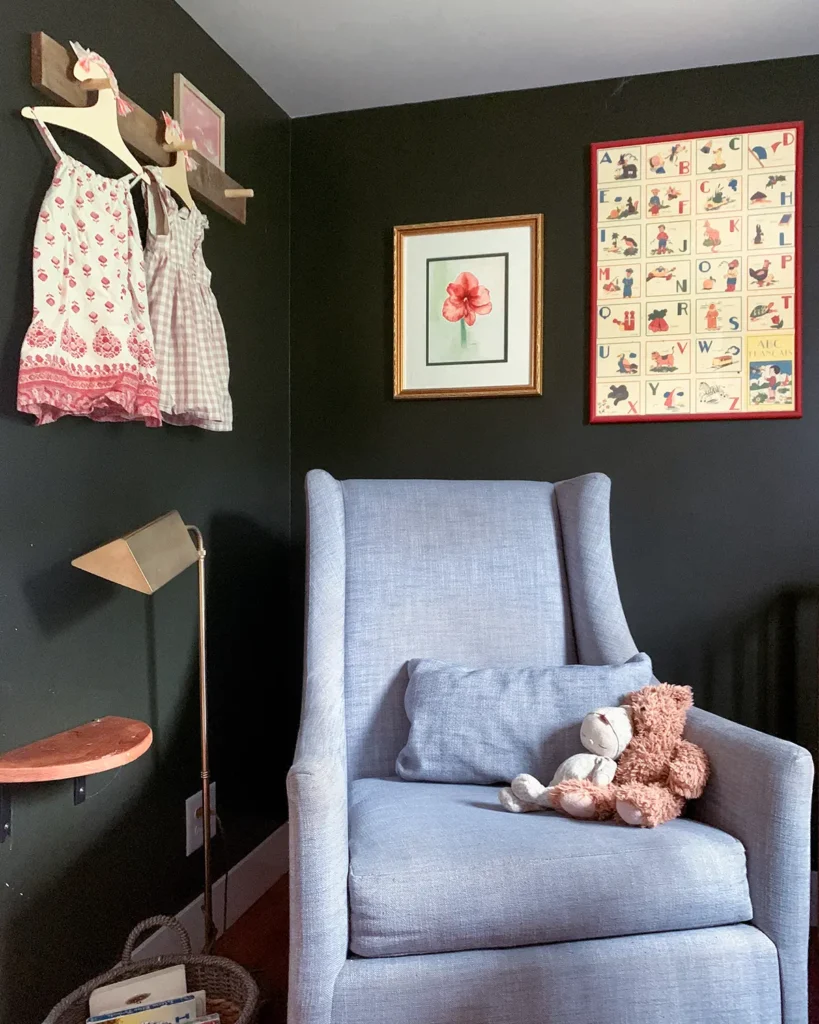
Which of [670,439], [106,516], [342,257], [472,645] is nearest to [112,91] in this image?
[106,516]

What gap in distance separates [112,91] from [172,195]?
32cm

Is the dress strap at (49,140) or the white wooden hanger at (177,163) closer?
the dress strap at (49,140)

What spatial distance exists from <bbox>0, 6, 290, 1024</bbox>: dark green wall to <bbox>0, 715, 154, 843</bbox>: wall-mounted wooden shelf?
3 centimetres

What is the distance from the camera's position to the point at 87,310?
1389mm

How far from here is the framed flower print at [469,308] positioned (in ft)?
7.38

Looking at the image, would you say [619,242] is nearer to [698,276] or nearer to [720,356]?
[698,276]

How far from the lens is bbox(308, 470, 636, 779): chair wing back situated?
5.73 ft

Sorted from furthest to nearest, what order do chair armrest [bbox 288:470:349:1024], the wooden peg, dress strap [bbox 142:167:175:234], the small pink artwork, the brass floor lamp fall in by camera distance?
the small pink artwork
dress strap [bbox 142:167:175:234]
the wooden peg
the brass floor lamp
chair armrest [bbox 288:470:349:1024]

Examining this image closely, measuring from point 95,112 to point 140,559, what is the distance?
33.3 inches

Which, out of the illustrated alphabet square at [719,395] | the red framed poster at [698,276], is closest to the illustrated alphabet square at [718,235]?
the red framed poster at [698,276]

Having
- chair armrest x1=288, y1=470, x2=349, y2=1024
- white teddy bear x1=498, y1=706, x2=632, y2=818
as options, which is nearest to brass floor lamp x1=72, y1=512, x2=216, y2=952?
chair armrest x1=288, y1=470, x2=349, y2=1024

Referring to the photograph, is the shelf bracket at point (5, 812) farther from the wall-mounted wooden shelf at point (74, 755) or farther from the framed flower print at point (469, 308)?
the framed flower print at point (469, 308)

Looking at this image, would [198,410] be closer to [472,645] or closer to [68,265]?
[68,265]

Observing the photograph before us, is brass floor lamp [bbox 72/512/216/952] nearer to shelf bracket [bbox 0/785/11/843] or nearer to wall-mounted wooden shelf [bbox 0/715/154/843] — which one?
wall-mounted wooden shelf [bbox 0/715/154/843]
